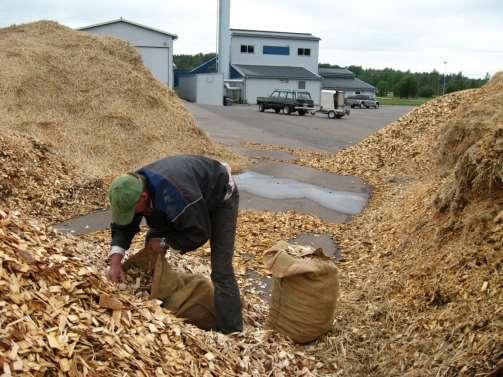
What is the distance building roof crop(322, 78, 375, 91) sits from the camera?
54469mm

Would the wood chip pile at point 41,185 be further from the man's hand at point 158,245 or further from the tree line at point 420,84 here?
the tree line at point 420,84

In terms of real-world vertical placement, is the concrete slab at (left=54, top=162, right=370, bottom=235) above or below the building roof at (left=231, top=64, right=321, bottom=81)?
below

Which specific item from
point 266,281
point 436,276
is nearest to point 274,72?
point 266,281

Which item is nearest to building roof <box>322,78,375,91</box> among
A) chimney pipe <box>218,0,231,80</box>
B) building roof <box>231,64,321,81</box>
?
building roof <box>231,64,321,81</box>

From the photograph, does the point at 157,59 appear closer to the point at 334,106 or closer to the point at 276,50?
the point at 334,106

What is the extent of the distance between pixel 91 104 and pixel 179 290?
10009 millimetres

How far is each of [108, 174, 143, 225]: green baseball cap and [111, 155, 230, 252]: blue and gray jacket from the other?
12cm

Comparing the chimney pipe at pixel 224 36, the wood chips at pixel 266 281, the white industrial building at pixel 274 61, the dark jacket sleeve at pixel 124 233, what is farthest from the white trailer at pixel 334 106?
the dark jacket sleeve at pixel 124 233

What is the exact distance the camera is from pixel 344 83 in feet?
184

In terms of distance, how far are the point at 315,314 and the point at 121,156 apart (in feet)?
27.3

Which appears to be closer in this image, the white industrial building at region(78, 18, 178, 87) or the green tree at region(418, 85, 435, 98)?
the white industrial building at region(78, 18, 178, 87)

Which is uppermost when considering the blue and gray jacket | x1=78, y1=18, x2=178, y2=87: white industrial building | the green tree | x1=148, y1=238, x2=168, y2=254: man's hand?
x1=78, y1=18, x2=178, y2=87: white industrial building

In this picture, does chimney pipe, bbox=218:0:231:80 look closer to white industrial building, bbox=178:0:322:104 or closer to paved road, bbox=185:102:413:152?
white industrial building, bbox=178:0:322:104

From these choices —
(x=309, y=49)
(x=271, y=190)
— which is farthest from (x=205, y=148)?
(x=309, y=49)
